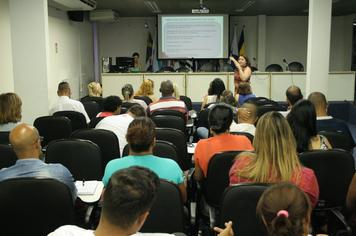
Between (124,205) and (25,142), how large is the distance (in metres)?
1.47

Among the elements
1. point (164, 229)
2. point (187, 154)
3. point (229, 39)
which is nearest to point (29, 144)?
point (164, 229)

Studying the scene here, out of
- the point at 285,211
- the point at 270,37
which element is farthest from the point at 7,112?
the point at 270,37

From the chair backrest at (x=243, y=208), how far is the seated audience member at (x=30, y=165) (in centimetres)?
95

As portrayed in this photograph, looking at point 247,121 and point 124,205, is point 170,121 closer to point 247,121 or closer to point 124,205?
point 247,121

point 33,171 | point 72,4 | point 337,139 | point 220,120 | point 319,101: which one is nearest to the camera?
point 33,171

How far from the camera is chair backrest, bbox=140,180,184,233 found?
2336 millimetres

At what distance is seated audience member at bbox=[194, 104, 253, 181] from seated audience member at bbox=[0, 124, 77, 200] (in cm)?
106

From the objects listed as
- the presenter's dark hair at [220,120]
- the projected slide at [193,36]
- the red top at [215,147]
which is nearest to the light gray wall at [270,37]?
the projected slide at [193,36]

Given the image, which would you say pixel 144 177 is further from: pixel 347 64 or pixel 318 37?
pixel 347 64

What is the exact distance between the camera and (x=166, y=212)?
2.36 meters

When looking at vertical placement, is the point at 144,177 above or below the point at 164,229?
above

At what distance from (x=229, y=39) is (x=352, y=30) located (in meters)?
4.09

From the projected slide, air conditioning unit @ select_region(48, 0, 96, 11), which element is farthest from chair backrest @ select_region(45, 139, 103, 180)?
the projected slide

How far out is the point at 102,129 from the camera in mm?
4109
